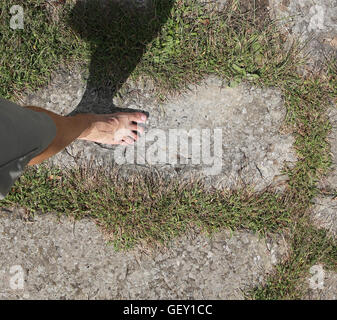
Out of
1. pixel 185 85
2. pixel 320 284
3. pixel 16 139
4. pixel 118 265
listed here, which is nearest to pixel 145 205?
pixel 118 265

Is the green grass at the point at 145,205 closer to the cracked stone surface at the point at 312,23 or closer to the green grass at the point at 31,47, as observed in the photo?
the green grass at the point at 31,47

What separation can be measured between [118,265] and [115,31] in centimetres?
177

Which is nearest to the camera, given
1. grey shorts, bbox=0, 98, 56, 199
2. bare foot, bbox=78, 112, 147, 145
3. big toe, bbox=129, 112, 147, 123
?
grey shorts, bbox=0, 98, 56, 199

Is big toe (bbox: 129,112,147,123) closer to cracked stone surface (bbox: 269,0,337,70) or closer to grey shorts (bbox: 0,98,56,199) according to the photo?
grey shorts (bbox: 0,98,56,199)

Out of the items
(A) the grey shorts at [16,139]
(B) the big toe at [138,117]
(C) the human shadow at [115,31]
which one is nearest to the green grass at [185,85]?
(C) the human shadow at [115,31]

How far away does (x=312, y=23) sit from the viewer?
105 inches

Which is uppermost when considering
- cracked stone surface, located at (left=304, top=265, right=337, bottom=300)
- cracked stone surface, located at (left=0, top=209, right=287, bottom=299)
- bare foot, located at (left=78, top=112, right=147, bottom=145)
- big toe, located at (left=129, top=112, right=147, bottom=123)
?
big toe, located at (left=129, top=112, right=147, bottom=123)

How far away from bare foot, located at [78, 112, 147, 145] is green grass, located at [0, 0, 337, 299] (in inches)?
10.6

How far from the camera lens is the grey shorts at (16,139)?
1.50 metres

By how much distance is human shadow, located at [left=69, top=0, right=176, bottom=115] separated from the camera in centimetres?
261

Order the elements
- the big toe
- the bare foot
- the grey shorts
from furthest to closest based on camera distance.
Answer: the big toe < the bare foot < the grey shorts

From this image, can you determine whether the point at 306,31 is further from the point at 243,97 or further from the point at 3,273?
the point at 3,273

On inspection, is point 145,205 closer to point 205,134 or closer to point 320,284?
point 205,134

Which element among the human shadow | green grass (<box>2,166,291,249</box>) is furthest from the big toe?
green grass (<box>2,166,291,249</box>)
